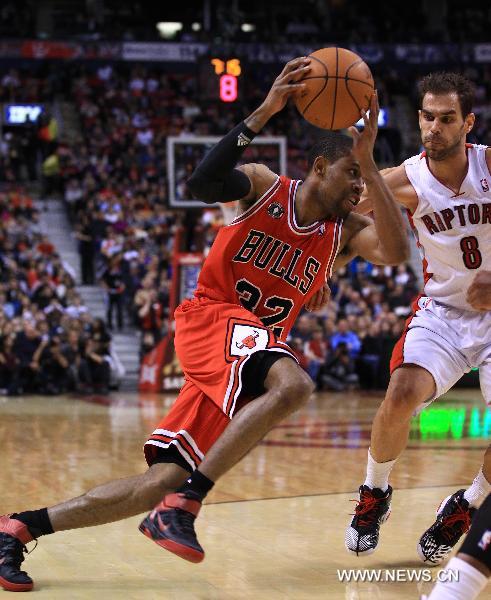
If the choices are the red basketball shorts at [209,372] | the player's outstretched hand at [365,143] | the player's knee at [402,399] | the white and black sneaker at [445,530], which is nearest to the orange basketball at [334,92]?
the player's outstretched hand at [365,143]

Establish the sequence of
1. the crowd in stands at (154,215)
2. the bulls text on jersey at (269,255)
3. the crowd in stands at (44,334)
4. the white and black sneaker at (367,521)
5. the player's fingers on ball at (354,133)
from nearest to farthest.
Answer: the player's fingers on ball at (354,133) → the bulls text on jersey at (269,255) → the white and black sneaker at (367,521) → the crowd in stands at (44,334) → the crowd in stands at (154,215)

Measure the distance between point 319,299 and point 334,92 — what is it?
1.13 metres

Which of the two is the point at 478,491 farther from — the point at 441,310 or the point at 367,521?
the point at 441,310

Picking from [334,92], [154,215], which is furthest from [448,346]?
[154,215]

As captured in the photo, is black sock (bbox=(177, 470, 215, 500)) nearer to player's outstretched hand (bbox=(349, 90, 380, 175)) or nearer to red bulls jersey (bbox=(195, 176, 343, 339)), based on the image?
red bulls jersey (bbox=(195, 176, 343, 339))

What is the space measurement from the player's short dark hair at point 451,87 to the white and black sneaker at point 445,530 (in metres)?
2.01

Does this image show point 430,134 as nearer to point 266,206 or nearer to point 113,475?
point 266,206

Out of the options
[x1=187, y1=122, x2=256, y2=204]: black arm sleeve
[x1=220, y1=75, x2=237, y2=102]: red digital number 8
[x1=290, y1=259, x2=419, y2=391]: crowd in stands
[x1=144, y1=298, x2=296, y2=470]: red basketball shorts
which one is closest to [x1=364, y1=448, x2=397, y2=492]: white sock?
[x1=144, y1=298, x2=296, y2=470]: red basketball shorts

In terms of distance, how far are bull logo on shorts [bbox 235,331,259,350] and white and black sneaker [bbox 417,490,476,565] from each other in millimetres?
1474

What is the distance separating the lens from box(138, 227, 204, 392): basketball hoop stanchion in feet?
51.8

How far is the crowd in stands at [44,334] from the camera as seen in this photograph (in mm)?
15727

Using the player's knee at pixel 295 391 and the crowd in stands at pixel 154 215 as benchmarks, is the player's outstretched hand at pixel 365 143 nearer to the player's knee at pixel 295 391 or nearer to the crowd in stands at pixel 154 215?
Answer: the player's knee at pixel 295 391

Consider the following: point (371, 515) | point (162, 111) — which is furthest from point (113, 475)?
point (162, 111)

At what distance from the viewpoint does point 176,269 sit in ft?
51.7
